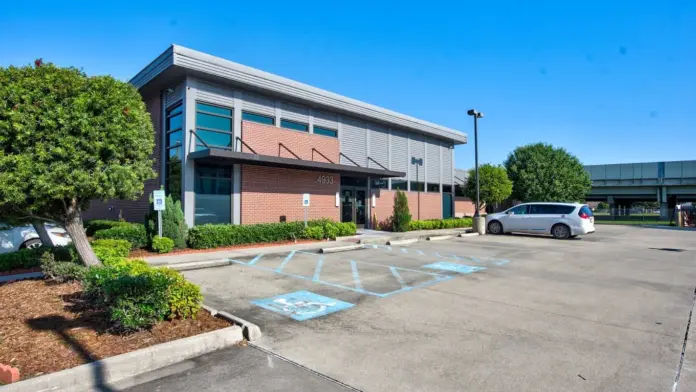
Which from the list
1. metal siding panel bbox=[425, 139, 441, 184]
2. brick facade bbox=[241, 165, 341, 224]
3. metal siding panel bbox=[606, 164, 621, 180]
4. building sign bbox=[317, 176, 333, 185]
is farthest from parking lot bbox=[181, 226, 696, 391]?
metal siding panel bbox=[606, 164, 621, 180]

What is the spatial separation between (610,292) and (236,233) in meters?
11.4

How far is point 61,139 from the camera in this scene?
251 inches

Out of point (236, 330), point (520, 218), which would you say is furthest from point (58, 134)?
point (520, 218)

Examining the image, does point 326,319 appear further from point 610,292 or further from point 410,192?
point 410,192

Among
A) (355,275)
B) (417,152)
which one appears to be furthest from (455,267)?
(417,152)

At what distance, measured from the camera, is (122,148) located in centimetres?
718

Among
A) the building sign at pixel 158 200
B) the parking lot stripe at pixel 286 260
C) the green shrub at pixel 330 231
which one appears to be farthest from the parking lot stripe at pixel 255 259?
the green shrub at pixel 330 231

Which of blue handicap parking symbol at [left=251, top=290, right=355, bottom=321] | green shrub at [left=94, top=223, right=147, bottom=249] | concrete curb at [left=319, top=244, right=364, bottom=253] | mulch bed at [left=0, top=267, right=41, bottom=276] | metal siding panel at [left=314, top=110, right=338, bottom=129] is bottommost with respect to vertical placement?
blue handicap parking symbol at [left=251, top=290, right=355, bottom=321]

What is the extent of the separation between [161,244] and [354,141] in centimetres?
1180

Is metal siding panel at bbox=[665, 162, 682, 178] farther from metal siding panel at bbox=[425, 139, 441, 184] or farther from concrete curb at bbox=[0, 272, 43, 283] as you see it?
concrete curb at bbox=[0, 272, 43, 283]

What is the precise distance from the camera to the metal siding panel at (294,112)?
17969 millimetres

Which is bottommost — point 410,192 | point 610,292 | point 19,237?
point 610,292

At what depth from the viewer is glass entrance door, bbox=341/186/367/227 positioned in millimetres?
20844

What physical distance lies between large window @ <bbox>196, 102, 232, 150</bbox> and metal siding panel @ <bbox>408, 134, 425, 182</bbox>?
1250cm
